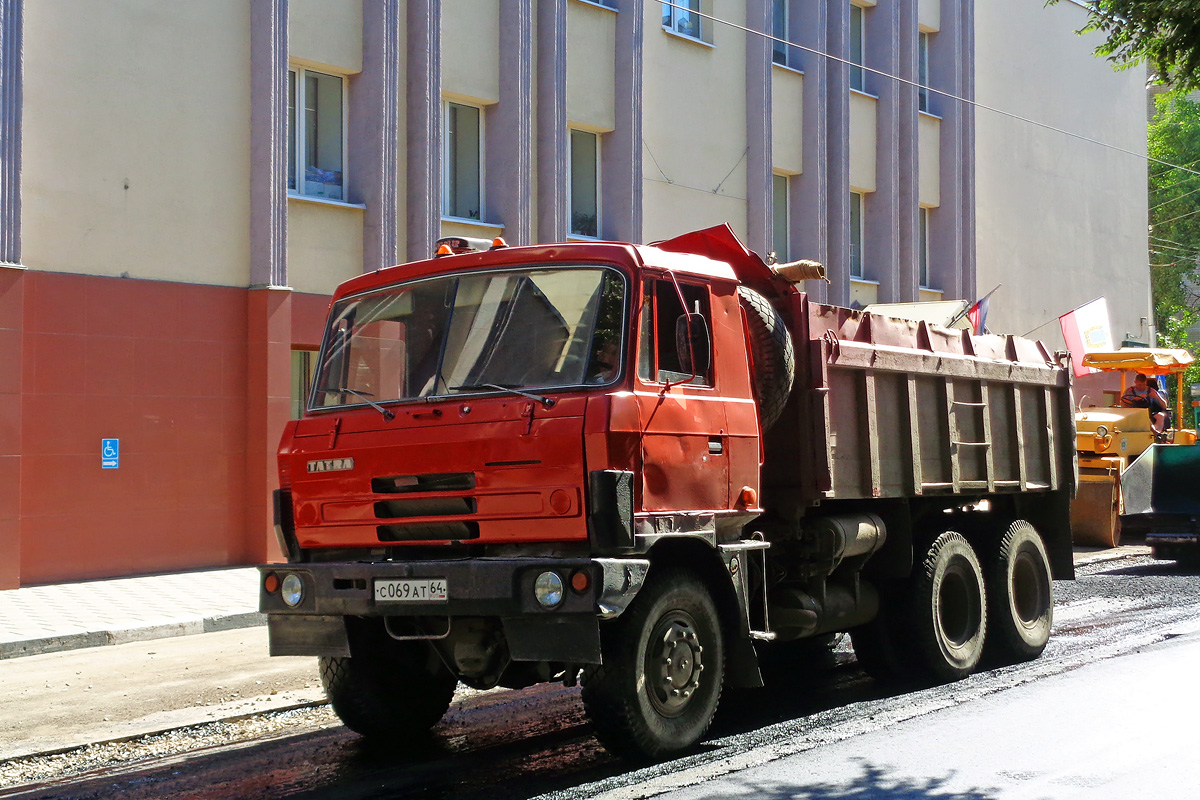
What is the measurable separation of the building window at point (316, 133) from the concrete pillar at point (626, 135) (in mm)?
4574

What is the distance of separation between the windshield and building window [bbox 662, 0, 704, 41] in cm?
1535

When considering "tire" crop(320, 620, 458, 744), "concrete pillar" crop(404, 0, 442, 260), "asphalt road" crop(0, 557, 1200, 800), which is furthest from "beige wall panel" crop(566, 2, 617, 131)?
"tire" crop(320, 620, 458, 744)

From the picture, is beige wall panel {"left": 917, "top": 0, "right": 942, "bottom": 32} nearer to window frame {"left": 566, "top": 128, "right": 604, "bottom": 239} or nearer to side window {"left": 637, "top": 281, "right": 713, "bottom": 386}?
window frame {"left": 566, "top": 128, "right": 604, "bottom": 239}

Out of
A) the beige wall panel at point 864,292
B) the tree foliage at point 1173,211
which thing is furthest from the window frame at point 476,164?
the tree foliage at point 1173,211

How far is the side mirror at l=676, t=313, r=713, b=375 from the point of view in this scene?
6.61 metres

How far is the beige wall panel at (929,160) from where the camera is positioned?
26.9 meters

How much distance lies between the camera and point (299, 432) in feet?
23.0

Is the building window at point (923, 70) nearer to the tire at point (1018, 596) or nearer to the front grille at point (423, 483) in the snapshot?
the tire at point (1018, 596)

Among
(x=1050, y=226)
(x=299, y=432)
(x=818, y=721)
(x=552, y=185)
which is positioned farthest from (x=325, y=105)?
(x=1050, y=226)

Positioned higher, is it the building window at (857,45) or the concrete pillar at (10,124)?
the building window at (857,45)

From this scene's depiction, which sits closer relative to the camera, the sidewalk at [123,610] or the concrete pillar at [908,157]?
the sidewalk at [123,610]

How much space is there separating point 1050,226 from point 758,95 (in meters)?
11.1

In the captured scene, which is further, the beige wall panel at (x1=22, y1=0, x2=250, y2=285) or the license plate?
the beige wall panel at (x1=22, y1=0, x2=250, y2=285)

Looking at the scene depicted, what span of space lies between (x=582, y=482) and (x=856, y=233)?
67.6 feet
